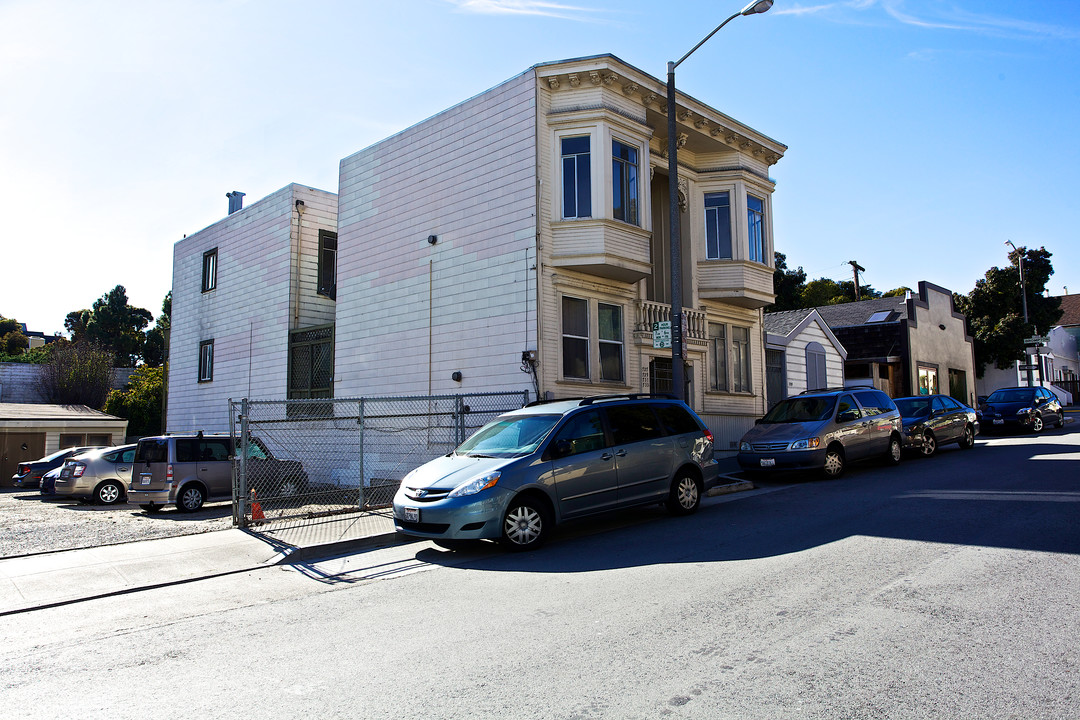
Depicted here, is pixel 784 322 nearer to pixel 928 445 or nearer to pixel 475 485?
pixel 928 445

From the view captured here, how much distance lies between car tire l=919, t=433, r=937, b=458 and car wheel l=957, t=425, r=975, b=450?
1847 millimetres

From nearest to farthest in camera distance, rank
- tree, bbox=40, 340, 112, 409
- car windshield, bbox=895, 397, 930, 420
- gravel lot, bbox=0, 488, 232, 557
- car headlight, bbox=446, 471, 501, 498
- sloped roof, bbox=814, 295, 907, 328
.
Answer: car headlight, bbox=446, 471, 501, 498 → gravel lot, bbox=0, 488, 232, 557 → car windshield, bbox=895, 397, 930, 420 → sloped roof, bbox=814, 295, 907, 328 → tree, bbox=40, 340, 112, 409

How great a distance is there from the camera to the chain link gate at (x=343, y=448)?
1123cm

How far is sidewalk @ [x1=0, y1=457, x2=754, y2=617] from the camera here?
25.1 ft

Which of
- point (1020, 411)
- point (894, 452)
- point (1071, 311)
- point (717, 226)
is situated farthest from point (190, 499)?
point (1071, 311)

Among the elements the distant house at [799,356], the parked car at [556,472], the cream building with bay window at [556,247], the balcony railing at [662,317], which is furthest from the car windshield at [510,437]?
the distant house at [799,356]

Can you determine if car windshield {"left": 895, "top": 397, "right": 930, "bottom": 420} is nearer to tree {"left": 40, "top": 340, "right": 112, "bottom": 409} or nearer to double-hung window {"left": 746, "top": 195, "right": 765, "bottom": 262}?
double-hung window {"left": 746, "top": 195, "right": 765, "bottom": 262}

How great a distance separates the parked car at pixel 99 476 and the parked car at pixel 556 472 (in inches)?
450

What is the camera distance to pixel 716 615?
211 inches

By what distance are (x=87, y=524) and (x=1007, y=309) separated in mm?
42161

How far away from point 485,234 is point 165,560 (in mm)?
9546

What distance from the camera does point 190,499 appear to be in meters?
14.9

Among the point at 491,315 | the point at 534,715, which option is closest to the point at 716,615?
the point at 534,715

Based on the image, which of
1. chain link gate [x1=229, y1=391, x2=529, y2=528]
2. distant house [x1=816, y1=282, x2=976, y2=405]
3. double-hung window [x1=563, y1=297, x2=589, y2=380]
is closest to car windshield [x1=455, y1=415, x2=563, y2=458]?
chain link gate [x1=229, y1=391, x2=529, y2=528]
